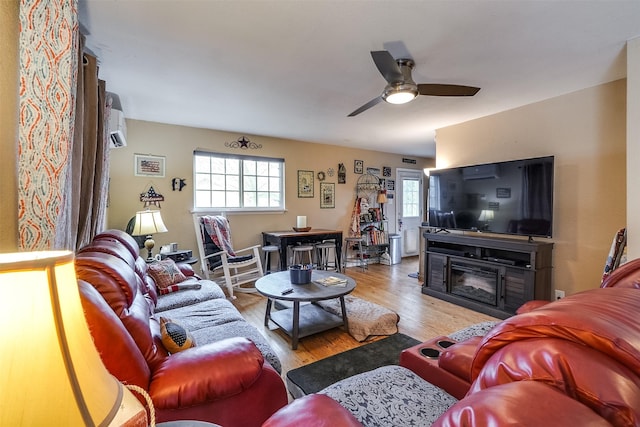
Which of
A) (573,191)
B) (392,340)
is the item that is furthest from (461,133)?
(392,340)

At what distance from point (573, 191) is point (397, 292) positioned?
2.24 m

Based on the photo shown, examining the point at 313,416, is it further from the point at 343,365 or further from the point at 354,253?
the point at 354,253

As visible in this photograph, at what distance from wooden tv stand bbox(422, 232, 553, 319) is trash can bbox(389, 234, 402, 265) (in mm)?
Answer: 1724

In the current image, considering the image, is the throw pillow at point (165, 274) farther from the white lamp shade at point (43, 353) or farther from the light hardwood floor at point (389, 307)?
the white lamp shade at point (43, 353)

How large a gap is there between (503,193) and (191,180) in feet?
13.0

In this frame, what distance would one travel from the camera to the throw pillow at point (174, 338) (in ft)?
4.35

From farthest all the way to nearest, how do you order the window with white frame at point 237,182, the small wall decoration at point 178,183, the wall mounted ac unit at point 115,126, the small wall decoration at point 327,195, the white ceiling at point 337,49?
the small wall decoration at point 327,195 → the window with white frame at point 237,182 → the small wall decoration at point 178,183 → the wall mounted ac unit at point 115,126 → the white ceiling at point 337,49

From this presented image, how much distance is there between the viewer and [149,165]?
3830mm

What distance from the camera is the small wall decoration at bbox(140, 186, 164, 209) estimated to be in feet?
12.5

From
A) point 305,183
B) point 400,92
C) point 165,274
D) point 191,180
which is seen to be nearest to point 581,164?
point 400,92

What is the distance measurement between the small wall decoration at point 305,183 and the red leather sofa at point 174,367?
3853 millimetres

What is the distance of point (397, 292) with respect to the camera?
3.95m

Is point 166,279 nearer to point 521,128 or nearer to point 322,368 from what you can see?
point 322,368

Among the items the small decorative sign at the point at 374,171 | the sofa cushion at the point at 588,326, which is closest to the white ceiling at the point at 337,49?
the sofa cushion at the point at 588,326
